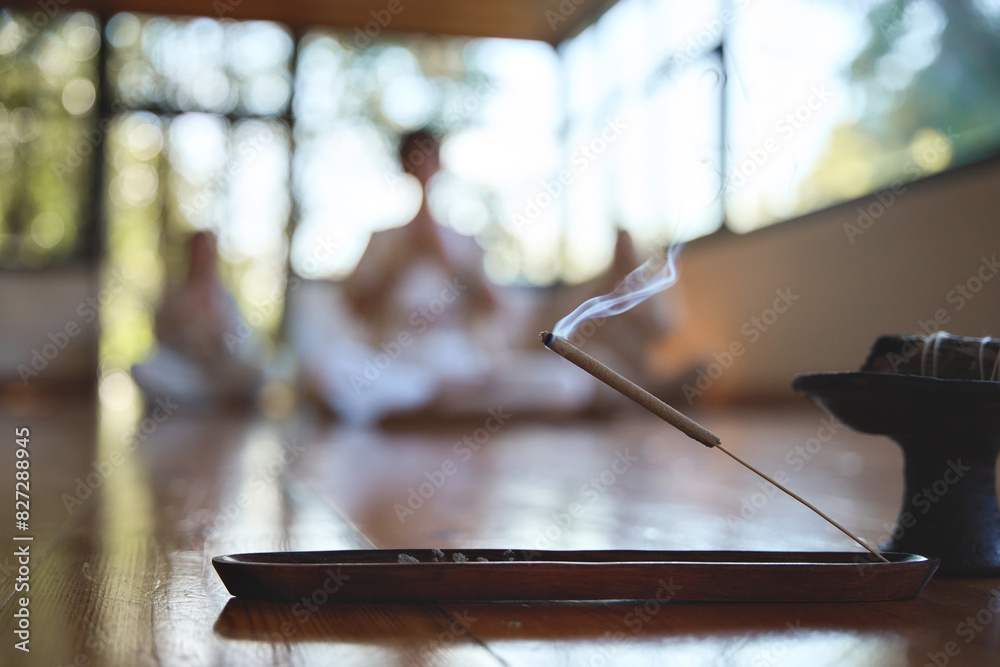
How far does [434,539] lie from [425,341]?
3.06 meters

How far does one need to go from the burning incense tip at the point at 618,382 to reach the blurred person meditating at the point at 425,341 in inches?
125

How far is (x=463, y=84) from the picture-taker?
23.4ft

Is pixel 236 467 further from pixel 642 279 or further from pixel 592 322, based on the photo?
pixel 592 322

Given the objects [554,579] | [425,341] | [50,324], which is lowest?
[50,324]

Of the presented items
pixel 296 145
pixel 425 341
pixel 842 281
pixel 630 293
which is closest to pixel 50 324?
pixel 296 145

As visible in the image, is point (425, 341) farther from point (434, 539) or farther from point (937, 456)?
point (937, 456)

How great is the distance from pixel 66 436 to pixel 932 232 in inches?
125

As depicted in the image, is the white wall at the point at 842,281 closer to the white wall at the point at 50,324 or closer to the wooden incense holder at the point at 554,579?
the wooden incense holder at the point at 554,579

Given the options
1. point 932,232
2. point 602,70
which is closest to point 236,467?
point 932,232

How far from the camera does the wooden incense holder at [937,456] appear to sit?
0.73 metres

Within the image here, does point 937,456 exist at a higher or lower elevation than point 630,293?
lower

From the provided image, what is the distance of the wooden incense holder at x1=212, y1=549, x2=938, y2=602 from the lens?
1.96ft

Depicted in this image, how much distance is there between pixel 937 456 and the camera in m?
0.77

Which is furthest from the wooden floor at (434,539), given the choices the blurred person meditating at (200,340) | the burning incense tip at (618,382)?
the blurred person meditating at (200,340)
